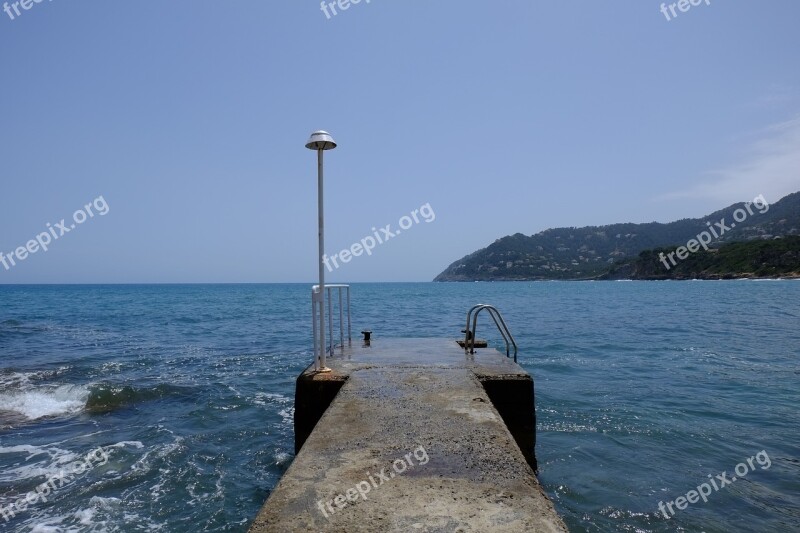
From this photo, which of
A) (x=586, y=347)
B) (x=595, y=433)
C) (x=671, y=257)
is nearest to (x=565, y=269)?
Answer: (x=671, y=257)

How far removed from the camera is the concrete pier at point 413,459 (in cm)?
276

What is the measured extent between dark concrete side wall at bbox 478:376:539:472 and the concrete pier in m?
0.01

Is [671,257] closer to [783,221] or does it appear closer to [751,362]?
[783,221]

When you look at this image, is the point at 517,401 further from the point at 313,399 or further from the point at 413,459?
the point at 413,459

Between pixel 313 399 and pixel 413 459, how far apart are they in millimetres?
3055

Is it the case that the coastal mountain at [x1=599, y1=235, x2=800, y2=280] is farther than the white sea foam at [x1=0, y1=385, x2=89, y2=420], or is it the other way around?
the coastal mountain at [x1=599, y1=235, x2=800, y2=280]

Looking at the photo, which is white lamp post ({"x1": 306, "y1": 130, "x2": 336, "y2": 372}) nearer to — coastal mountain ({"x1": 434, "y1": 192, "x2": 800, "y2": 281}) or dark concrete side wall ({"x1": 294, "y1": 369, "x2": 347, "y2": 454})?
dark concrete side wall ({"x1": 294, "y1": 369, "x2": 347, "y2": 454})

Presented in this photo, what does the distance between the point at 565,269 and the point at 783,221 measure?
62.7 metres

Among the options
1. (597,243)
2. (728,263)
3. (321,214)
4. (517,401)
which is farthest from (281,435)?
(597,243)

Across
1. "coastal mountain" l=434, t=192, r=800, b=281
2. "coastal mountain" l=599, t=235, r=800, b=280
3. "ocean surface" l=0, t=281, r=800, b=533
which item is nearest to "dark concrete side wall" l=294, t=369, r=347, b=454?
"ocean surface" l=0, t=281, r=800, b=533

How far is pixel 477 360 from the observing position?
766 cm

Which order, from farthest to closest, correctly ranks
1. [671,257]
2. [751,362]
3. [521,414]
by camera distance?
[671,257] → [751,362] → [521,414]

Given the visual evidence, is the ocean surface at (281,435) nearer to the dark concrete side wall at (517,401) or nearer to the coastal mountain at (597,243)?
the dark concrete side wall at (517,401)

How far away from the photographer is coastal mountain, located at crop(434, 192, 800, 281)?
146500mm
